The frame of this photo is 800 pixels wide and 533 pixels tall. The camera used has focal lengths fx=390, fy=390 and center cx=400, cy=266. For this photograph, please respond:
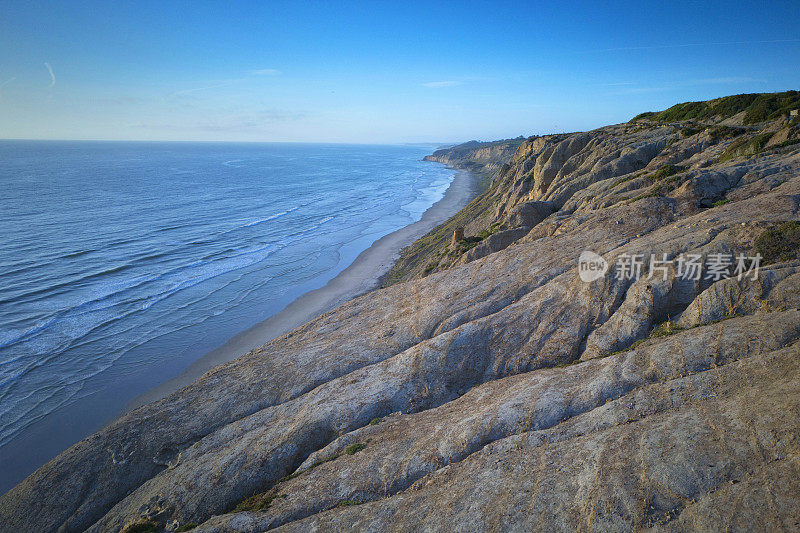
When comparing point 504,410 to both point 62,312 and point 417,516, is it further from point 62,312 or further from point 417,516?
point 62,312

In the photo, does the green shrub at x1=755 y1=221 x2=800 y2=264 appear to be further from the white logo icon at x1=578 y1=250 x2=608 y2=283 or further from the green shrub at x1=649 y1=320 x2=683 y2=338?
the white logo icon at x1=578 y1=250 x2=608 y2=283

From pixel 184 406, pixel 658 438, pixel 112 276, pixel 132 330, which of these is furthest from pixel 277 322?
pixel 658 438

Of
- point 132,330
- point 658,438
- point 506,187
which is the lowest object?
point 132,330

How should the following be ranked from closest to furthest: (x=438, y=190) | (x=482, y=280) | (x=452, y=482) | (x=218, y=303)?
(x=452, y=482) → (x=482, y=280) → (x=218, y=303) → (x=438, y=190)

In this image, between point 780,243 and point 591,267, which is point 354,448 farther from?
point 780,243

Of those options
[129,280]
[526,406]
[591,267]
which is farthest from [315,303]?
[526,406]

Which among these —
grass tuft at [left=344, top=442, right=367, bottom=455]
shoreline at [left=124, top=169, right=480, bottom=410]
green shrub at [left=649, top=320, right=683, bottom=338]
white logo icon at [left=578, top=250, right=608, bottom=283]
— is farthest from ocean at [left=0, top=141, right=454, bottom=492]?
green shrub at [left=649, top=320, right=683, bottom=338]
